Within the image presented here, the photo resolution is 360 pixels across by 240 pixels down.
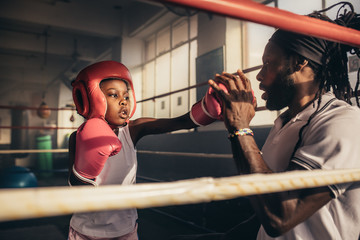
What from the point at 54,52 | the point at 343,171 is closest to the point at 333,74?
the point at 343,171

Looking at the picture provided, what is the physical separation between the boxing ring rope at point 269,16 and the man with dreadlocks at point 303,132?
26 cm

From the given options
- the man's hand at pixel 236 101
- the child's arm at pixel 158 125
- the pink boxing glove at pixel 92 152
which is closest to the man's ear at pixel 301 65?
the man's hand at pixel 236 101

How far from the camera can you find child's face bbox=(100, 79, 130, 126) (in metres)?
1.09

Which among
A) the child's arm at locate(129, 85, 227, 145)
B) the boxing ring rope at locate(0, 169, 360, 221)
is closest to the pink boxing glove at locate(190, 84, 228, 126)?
the child's arm at locate(129, 85, 227, 145)

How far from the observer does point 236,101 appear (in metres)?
0.82

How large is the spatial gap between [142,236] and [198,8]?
226cm

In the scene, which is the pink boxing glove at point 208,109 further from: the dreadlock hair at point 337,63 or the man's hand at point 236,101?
the dreadlock hair at point 337,63

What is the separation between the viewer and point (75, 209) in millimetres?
294

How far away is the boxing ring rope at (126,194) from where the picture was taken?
27cm

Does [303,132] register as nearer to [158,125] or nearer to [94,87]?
[158,125]

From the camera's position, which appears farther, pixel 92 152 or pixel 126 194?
pixel 92 152

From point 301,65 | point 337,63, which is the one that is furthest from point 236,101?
point 337,63

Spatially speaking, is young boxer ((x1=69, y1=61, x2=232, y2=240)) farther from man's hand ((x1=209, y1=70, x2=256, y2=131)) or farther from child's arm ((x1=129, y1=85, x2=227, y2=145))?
man's hand ((x1=209, y1=70, x2=256, y2=131))

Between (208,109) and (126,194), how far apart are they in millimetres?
701
